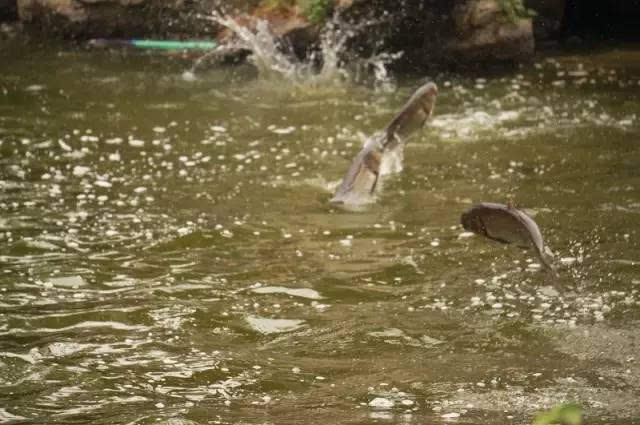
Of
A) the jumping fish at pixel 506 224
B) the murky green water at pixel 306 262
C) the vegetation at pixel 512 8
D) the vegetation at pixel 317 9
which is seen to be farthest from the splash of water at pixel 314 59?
the jumping fish at pixel 506 224

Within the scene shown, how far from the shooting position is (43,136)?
10469mm

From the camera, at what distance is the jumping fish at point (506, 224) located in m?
5.76

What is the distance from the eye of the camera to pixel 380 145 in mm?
8258

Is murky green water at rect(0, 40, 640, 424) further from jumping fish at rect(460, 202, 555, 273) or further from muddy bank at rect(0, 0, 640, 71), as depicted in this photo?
muddy bank at rect(0, 0, 640, 71)

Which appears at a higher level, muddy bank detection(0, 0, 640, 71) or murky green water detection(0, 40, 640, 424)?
muddy bank detection(0, 0, 640, 71)

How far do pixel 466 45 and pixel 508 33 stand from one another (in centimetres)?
52

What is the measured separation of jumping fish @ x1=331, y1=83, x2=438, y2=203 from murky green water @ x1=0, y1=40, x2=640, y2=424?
0.21 m

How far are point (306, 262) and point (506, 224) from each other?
181 cm

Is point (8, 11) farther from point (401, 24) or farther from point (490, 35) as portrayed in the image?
point (490, 35)


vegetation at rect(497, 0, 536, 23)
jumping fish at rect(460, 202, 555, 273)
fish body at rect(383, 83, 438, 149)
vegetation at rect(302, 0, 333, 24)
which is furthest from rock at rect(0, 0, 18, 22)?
jumping fish at rect(460, 202, 555, 273)

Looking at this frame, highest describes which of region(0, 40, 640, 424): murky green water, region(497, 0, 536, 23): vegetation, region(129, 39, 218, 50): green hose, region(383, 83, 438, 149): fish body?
region(497, 0, 536, 23): vegetation

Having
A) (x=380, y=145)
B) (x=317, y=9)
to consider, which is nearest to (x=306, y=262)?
(x=380, y=145)

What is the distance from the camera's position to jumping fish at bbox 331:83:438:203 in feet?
26.7

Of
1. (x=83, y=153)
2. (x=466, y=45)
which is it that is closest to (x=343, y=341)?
(x=83, y=153)
